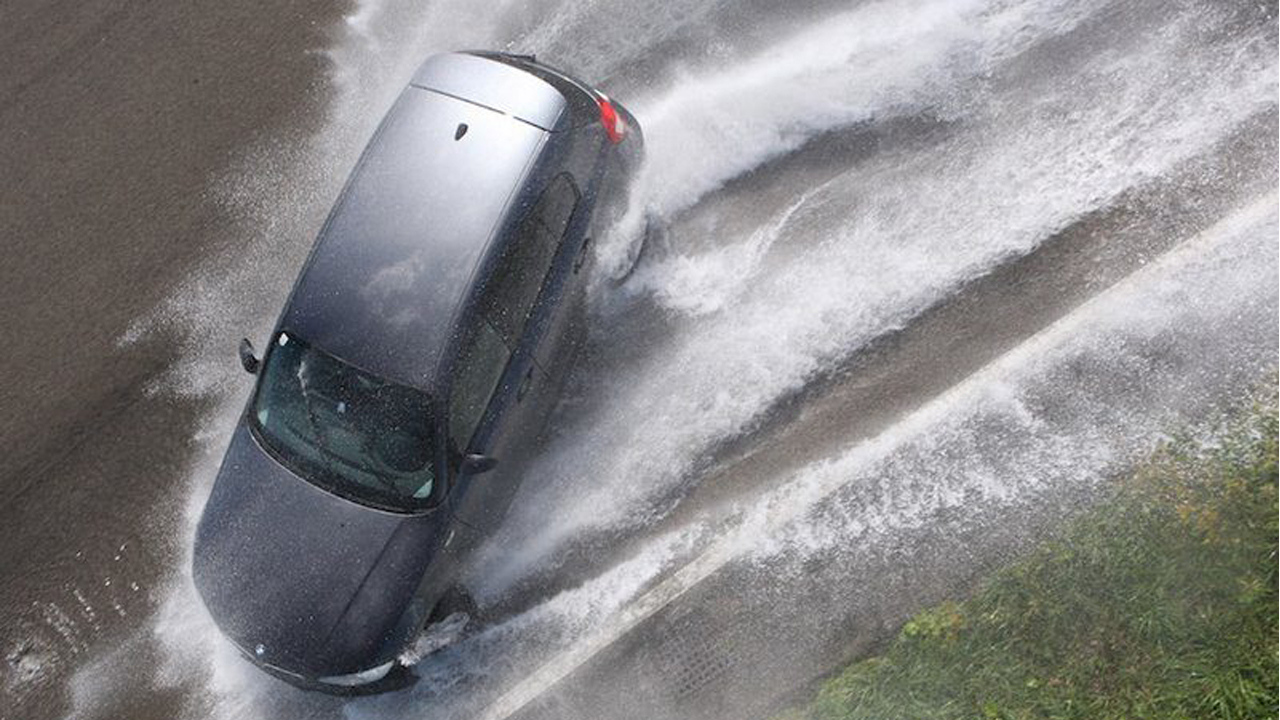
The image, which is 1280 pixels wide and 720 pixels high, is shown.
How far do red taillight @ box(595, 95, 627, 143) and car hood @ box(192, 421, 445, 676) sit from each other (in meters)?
2.89

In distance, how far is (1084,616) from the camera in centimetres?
658

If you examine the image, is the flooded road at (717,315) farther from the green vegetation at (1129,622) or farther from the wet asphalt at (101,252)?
the green vegetation at (1129,622)

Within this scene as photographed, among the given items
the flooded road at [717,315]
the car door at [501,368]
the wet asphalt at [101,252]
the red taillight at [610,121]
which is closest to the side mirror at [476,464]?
the car door at [501,368]

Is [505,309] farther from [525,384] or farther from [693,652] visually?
[693,652]

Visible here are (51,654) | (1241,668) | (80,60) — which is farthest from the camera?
(80,60)

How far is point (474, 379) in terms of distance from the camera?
6605 millimetres

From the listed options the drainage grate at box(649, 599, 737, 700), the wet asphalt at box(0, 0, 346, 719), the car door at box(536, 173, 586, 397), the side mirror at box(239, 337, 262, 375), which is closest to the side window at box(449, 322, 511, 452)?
the car door at box(536, 173, 586, 397)

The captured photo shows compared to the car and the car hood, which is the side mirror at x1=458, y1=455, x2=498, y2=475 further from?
the car hood

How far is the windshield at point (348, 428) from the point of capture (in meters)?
6.49

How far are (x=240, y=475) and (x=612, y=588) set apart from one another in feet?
8.60

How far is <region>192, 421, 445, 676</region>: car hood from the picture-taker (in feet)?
21.8

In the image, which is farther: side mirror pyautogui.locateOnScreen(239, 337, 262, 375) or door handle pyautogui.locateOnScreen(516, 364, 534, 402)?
side mirror pyautogui.locateOnScreen(239, 337, 262, 375)

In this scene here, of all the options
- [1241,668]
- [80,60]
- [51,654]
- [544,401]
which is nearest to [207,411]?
[51,654]

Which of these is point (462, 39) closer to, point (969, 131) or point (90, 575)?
point (969, 131)
